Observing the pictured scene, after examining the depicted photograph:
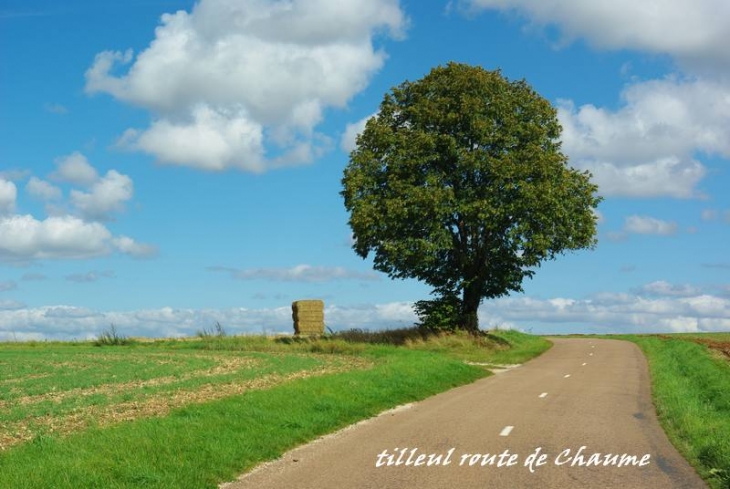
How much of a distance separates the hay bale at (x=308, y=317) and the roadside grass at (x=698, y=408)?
27420 mm

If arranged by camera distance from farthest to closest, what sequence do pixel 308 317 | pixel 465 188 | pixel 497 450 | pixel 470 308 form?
pixel 308 317, pixel 470 308, pixel 465 188, pixel 497 450

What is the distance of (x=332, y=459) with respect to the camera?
14.0 m

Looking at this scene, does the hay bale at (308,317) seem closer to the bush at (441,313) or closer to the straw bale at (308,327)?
the straw bale at (308,327)

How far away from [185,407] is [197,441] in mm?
4276

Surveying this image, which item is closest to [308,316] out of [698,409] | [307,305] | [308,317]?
[308,317]

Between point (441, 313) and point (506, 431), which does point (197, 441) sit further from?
point (441, 313)

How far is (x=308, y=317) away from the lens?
205 feet

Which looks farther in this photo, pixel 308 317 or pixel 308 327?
pixel 308 317

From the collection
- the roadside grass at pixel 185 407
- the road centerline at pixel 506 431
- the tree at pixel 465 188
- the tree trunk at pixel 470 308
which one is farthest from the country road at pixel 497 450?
the tree trunk at pixel 470 308

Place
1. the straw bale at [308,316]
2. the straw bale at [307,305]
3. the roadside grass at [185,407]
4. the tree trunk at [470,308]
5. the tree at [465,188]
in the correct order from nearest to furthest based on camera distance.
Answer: the roadside grass at [185,407], the tree at [465,188], the tree trunk at [470,308], the straw bale at [308,316], the straw bale at [307,305]

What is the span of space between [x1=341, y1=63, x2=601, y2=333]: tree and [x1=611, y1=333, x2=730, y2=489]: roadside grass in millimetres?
10925

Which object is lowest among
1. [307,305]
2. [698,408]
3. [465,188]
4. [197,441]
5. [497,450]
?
[698,408]

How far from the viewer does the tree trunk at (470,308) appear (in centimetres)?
5122

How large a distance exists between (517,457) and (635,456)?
7.53 ft
